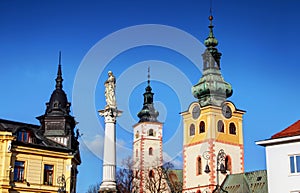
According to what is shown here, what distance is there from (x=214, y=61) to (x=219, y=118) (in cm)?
952

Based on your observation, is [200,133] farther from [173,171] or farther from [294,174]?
[294,174]

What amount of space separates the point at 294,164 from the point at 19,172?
2554 cm

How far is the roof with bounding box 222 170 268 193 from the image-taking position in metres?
75.1

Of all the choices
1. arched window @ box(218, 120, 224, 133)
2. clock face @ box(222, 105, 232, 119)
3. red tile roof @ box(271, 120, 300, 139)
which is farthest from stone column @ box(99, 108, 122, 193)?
clock face @ box(222, 105, 232, 119)

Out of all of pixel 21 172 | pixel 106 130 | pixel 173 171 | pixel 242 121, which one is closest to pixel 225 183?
pixel 242 121

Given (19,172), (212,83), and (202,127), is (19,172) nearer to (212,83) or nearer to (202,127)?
(202,127)

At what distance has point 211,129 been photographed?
285 feet

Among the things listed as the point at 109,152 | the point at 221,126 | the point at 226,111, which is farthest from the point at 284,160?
the point at 226,111

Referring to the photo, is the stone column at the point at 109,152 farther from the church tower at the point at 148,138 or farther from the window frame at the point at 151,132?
the window frame at the point at 151,132

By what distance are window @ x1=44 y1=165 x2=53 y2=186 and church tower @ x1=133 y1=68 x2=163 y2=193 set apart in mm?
46903

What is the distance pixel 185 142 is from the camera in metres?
89.9

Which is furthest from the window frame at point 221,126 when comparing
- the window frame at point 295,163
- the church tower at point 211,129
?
the window frame at point 295,163

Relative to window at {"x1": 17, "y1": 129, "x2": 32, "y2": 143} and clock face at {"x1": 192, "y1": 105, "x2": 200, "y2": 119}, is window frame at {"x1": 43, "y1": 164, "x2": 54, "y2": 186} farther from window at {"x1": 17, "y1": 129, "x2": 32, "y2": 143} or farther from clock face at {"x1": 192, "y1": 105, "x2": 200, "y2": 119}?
clock face at {"x1": 192, "y1": 105, "x2": 200, "y2": 119}

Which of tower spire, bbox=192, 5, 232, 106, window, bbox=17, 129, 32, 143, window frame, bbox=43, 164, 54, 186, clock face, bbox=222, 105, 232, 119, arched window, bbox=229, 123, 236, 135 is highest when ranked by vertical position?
tower spire, bbox=192, 5, 232, 106
